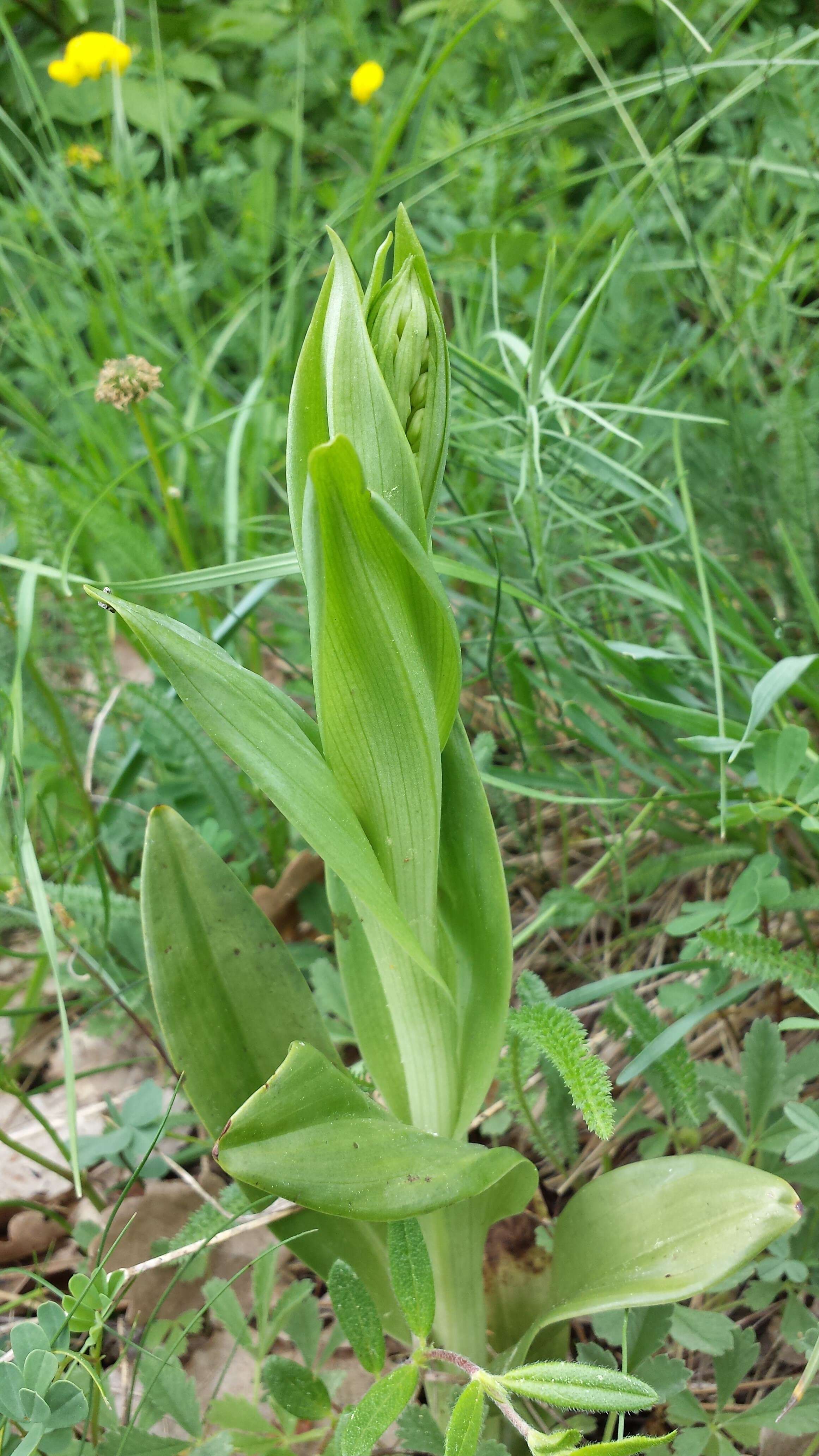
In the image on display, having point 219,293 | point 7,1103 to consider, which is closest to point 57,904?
point 7,1103

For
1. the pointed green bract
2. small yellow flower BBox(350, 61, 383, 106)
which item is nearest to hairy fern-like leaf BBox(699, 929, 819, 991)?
the pointed green bract

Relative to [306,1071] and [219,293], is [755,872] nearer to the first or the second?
[306,1071]

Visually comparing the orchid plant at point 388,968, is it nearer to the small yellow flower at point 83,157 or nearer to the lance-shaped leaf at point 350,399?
the lance-shaped leaf at point 350,399

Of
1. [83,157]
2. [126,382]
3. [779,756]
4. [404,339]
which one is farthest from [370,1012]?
[83,157]

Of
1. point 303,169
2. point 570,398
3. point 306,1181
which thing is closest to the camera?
point 306,1181

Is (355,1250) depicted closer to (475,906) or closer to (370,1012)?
(370,1012)

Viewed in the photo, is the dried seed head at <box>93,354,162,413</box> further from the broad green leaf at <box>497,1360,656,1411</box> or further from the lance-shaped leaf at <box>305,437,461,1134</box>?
the broad green leaf at <box>497,1360,656,1411</box>
